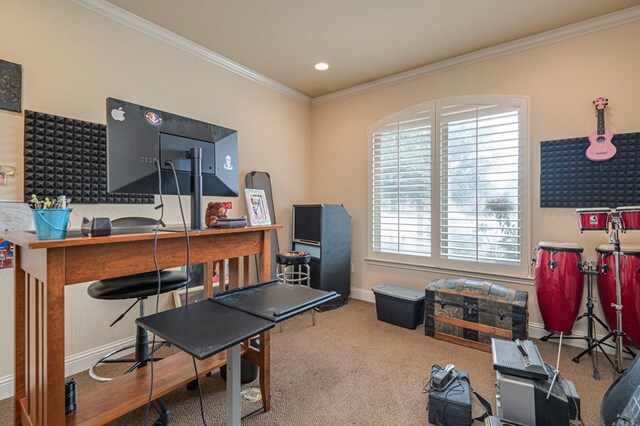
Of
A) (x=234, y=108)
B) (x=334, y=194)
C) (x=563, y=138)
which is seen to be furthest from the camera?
(x=334, y=194)

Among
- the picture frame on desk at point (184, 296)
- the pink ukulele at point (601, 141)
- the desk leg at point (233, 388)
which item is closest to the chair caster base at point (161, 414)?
the desk leg at point (233, 388)

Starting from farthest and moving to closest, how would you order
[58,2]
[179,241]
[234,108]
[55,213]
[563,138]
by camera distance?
[234,108], [563,138], [58,2], [179,241], [55,213]

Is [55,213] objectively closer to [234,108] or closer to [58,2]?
[58,2]

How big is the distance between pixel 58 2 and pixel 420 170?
11.0 ft

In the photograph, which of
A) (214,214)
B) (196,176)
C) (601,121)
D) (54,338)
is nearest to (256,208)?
(214,214)

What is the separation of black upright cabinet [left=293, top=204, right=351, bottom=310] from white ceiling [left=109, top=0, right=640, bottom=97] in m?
1.64

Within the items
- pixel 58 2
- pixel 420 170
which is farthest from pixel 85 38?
pixel 420 170

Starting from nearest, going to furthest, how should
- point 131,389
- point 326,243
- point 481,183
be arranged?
1. point 131,389
2. point 481,183
3. point 326,243

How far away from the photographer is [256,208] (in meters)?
1.83

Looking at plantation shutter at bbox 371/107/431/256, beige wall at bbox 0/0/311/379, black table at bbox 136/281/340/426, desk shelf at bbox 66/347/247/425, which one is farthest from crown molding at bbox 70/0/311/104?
desk shelf at bbox 66/347/247/425

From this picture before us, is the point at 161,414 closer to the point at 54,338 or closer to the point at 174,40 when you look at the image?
the point at 54,338

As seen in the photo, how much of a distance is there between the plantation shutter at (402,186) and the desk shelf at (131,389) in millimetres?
2256

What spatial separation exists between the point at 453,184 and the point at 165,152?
2751 mm

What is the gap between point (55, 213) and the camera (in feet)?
3.49
